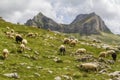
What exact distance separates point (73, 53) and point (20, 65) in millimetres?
14710

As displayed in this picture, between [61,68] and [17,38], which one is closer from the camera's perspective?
[61,68]

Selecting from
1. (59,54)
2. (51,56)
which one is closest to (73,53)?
(59,54)

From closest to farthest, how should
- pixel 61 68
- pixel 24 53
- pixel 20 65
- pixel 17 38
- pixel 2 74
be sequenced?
pixel 2 74
pixel 20 65
pixel 61 68
pixel 24 53
pixel 17 38

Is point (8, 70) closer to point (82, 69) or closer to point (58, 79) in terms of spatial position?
point (58, 79)

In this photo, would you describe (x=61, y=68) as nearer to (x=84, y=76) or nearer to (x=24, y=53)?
(x=84, y=76)

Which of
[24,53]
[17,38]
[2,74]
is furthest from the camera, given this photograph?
[17,38]

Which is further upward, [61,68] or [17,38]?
[17,38]

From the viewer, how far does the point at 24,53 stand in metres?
37.1

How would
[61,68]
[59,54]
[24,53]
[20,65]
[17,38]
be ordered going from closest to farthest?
1. [20,65]
2. [61,68]
3. [24,53]
4. [59,54]
5. [17,38]

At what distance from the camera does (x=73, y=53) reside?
44.1m

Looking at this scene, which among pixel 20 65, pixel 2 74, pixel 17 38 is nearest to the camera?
pixel 2 74

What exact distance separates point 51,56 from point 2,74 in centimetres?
1265

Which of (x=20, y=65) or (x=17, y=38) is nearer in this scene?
(x=20, y=65)

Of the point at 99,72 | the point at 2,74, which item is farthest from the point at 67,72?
the point at 2,74
